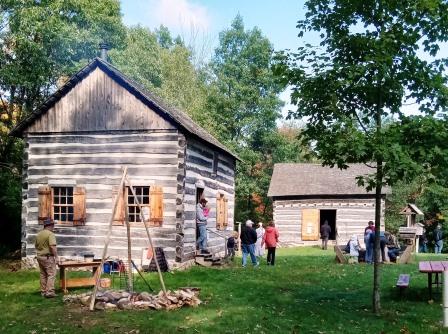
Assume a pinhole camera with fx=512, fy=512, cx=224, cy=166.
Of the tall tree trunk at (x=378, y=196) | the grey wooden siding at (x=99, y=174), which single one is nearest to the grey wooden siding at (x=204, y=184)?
the grey wooden siding at (x=99, y=174)

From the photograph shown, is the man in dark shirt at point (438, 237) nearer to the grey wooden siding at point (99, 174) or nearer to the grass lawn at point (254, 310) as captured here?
the grass lawn at point (254, 310)

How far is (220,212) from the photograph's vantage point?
22.8m

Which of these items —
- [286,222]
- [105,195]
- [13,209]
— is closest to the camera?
[105,195]

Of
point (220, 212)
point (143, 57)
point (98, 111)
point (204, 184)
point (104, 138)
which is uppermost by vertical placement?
point (143, 57)

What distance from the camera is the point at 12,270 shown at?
1823 centimetres

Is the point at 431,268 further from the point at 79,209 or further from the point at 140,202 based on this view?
the point at 79,209

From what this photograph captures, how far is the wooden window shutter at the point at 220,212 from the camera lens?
877 inches

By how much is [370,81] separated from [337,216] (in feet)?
79.0

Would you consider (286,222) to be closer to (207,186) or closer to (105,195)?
(207,186)

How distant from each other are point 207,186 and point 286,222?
14.9m

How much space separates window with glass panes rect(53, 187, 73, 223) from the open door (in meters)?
18.6

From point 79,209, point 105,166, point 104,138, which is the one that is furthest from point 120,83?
point 79,209

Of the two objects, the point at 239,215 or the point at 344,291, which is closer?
the point at 344,291

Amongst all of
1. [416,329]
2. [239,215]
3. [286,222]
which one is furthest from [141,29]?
[416,329]
